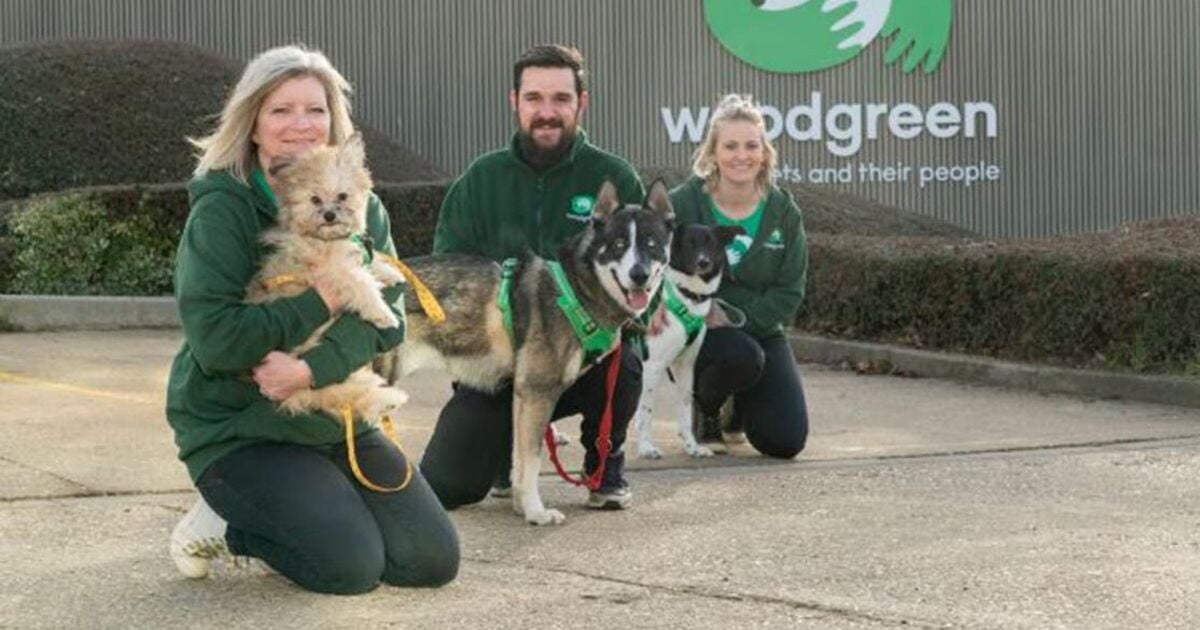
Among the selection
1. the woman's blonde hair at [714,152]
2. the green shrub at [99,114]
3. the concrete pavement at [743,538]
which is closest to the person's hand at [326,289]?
the concrete pavement at [743,538]

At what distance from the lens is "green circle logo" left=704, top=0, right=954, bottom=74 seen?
24.5m

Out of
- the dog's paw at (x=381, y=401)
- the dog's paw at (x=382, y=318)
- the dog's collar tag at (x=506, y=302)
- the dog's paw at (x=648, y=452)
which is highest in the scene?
the dog's paw at (x=382, y=318)

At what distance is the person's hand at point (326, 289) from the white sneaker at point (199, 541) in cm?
76

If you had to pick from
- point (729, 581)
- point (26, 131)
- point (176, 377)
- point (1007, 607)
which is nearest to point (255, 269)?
point (176, 377)

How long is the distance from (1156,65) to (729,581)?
19.3m

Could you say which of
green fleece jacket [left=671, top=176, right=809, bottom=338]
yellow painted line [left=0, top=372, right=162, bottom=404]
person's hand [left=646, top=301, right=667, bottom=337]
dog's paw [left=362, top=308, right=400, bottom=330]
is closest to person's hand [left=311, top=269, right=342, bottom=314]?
dog's paw [left=362, top=308, right=400, bottom=330]

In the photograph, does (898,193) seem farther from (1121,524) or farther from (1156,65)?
(1121,524)

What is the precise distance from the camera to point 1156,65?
25266mm

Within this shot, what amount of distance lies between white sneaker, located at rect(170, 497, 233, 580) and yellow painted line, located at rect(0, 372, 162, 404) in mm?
4966

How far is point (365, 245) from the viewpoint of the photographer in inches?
274

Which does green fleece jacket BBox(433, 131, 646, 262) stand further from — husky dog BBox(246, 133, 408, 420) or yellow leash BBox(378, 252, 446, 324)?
husky dog BBox(246, 133, 408, 420)

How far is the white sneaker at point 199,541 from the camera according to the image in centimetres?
699

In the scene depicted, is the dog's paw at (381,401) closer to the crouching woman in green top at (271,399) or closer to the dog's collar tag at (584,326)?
Answer: the crouching woman in green top at (271,399)

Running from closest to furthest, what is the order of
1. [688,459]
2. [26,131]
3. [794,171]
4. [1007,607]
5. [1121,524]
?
[1007,607] → [1121,524] → [688,459] → [26,131] → [794,171]
